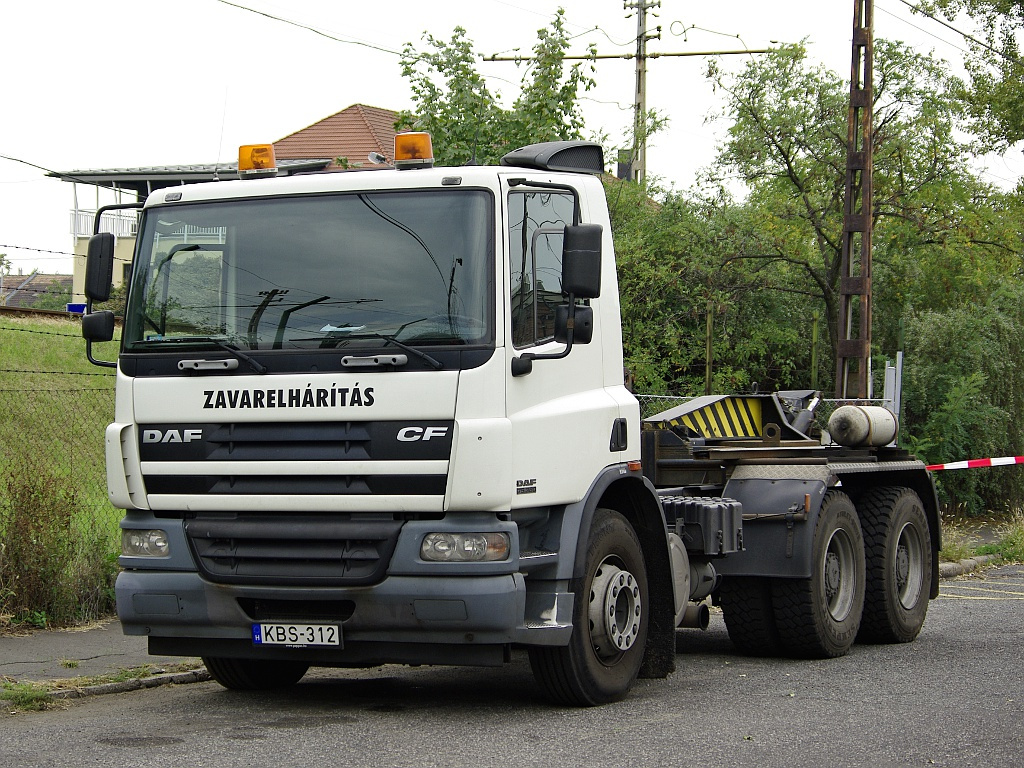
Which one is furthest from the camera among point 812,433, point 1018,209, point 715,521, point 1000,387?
point 1018,209

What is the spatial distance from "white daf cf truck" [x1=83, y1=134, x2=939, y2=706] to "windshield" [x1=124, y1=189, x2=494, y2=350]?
1cm

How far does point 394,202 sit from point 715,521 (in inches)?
127

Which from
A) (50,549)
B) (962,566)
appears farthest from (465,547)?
(962,566)

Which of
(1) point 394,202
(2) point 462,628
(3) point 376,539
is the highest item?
(1) point 394,202

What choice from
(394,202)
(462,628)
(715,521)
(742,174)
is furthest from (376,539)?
(742,174)

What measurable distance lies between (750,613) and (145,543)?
4.32m

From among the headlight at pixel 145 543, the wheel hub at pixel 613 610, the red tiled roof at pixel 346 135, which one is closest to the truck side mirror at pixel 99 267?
the headlight at pixel 145 543

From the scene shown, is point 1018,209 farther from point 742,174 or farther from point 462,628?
point 462,628

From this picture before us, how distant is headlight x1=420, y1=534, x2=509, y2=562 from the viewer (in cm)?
641

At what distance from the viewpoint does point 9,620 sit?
9102 millimetres

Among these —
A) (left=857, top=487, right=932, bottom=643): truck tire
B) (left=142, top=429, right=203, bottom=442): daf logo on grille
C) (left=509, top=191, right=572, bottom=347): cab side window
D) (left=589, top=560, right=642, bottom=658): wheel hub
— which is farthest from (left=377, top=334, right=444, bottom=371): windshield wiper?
(left=857, top=487, right=932, bottom=643): truck tire

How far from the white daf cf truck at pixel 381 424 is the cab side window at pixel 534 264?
0.05 ft

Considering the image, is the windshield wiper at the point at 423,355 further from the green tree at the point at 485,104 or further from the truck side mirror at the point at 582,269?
the green tree at the point at 485,104

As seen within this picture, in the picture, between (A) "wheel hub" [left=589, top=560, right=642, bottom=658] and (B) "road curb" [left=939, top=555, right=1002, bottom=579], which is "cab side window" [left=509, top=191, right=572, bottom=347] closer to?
(A) "wheel hub" [left=589, top=560, right=642, bottom=658]
